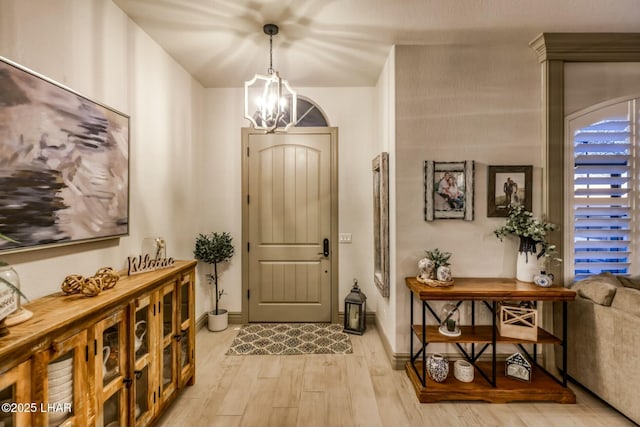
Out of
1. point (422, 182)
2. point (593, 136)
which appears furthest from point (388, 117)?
point (593, 136)

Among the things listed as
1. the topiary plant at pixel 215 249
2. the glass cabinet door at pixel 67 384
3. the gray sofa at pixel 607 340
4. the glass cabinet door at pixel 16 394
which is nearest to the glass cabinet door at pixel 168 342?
the glass cabinet door at pixel 67 384

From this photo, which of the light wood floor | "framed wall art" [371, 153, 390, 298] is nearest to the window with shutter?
the light wood floor

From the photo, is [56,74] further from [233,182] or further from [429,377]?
[429,377]

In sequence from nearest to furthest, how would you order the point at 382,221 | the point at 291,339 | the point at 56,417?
1. the point at 56,417
2. the point at 382,221
3. the point at 291,339

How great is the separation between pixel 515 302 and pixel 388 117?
1944mm

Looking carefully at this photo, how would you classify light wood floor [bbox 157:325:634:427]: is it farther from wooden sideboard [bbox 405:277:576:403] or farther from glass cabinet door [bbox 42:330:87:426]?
glass cabinet door [bbox 42:330:87:426]

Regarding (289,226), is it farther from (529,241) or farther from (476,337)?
(529,241)

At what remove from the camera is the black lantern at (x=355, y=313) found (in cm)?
349

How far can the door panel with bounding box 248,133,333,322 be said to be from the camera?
3.79 metres

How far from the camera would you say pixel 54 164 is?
1633mm

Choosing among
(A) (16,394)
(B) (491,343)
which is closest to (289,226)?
(B) (491,343)

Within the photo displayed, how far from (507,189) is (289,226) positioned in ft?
7.53

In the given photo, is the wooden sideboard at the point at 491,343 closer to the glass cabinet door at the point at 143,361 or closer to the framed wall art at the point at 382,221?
the framed wall art at the point at 382,221

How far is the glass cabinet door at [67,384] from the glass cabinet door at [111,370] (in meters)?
0.07
